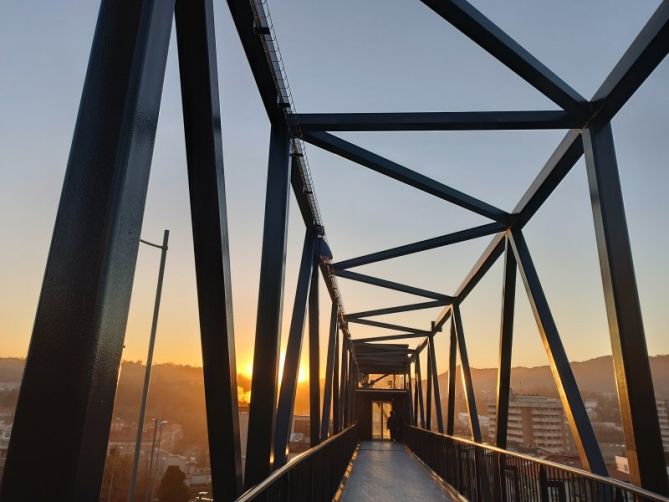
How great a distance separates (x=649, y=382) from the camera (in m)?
4.18

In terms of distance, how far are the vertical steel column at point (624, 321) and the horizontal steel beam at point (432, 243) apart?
3.33m

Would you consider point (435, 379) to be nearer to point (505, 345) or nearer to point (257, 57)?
point (505, 345)

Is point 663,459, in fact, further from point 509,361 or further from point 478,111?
point 509,361

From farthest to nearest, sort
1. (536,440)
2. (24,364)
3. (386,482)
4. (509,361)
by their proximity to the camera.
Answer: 1. (536,440)
2. (386,482)
3. (509,361)
4. (24,364)

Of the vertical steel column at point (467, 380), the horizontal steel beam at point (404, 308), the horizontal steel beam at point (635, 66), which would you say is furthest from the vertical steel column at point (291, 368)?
the horizontal steel beam at point (404, 308)

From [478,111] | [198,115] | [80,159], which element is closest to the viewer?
[80,159]

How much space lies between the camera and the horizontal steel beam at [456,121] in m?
5.17

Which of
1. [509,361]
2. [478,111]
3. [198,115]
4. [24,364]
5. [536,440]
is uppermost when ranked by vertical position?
[478,111]

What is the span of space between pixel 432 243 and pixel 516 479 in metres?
4.40

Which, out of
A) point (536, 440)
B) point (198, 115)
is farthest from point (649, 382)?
point (536, 440)

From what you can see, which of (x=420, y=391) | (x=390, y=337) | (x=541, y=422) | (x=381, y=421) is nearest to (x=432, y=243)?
(x=390, y=337)

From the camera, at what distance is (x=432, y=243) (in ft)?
29.7

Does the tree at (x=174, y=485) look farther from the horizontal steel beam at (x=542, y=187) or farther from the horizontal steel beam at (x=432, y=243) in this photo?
the horizontal steel beam at (x=542, y=187)

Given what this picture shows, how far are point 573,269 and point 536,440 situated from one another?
32.0 meters
